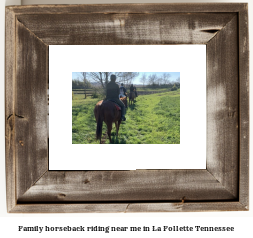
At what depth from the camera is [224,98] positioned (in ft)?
1.71

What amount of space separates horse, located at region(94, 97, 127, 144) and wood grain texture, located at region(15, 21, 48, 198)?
0.45 feet

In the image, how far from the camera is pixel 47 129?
0.53m

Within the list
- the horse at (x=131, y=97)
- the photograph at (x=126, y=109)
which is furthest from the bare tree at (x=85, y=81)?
the horse at (x=131, y=97)

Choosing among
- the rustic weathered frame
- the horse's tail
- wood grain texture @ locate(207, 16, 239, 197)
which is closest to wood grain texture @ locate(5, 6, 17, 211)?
the rustic weathered frame

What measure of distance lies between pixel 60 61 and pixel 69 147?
229 mm

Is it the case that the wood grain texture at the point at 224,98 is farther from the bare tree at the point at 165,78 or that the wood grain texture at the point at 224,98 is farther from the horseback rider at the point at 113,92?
the horseback rider at the point at 113,92

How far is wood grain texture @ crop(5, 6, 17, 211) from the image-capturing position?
52 cm

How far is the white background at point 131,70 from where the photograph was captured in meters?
0.52

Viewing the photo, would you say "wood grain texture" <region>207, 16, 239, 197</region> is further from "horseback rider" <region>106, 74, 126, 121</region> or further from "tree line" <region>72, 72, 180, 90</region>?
"horseback rider" <region>106, 74, 126, 121</region>

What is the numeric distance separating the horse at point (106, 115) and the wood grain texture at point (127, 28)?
0.54 ft
